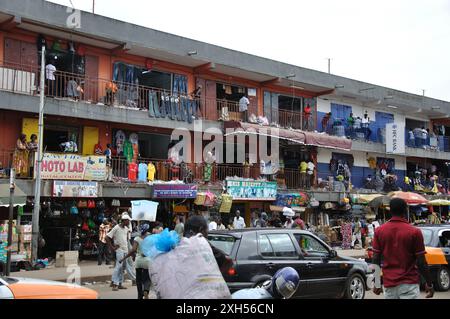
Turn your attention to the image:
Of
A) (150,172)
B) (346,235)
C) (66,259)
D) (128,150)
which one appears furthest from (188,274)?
(346,235)

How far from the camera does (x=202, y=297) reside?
3.89m

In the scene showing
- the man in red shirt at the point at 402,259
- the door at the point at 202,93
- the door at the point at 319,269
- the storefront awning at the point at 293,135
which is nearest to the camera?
the man in red shirt at the point at 402,259

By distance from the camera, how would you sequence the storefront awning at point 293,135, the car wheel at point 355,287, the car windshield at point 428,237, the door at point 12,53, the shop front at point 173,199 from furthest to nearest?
the storefront awning at point 293,135 → the shop front at point 173,199 → the door at point 12,53 → the car windshield at point 428,237 → the car wheel at point 355,287

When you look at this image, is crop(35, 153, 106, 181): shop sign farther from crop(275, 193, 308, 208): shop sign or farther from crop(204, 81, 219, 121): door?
crop(275, 193, 308, 208): shop sign

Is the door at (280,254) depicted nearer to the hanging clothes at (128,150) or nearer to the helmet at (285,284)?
the helmet at (285,284)

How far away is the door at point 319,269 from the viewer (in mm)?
9211

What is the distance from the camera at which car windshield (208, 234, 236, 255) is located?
8672 millimetres

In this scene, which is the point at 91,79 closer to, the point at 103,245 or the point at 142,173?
the point at 142,173

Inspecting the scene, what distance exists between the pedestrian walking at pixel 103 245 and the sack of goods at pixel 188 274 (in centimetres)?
1294

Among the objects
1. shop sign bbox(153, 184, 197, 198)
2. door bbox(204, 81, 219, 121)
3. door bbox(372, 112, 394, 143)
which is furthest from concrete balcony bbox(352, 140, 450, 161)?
shop sign bbox(153, 184, 197, 198)

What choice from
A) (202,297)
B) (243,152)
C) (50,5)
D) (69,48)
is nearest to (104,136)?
(69,48)

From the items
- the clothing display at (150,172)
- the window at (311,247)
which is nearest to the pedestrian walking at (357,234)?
the clothing display at (150,172)
